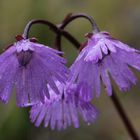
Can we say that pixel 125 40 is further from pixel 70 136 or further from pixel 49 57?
pixel 49 57

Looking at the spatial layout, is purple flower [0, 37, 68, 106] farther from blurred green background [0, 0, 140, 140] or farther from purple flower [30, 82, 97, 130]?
blurred green background [0, 0, 140, 140]

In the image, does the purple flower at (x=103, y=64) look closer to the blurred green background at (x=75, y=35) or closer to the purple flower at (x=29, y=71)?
the purple flower at (x=29, y=71)

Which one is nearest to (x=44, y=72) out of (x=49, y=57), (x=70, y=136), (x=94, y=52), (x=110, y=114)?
(x=49, y=57)

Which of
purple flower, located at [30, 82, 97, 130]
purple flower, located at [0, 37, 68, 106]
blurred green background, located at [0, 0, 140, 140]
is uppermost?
blurred green background, located at [0, 0, 140, 140]

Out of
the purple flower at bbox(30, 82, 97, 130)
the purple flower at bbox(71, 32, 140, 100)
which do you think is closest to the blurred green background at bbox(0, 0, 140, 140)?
the purple flower at bbox(30, 82, 97, 130)

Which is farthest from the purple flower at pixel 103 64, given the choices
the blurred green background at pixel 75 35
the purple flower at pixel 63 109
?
the blurred green background at pixel 75 35

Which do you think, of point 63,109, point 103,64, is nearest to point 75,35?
point 63,109

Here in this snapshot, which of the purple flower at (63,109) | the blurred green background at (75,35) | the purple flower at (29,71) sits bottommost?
the purple flower at (63,109)
